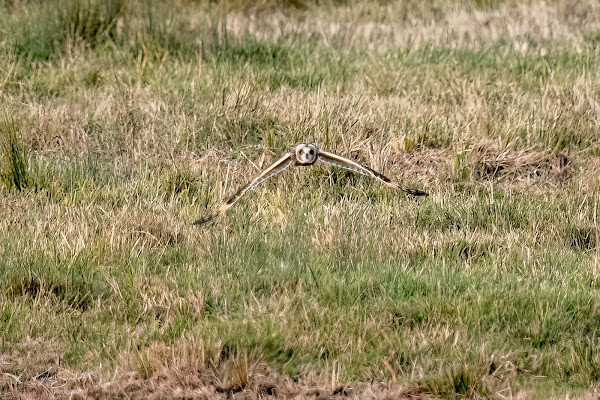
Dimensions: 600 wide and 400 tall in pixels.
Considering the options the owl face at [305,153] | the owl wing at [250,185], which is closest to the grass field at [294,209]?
the owl wing at [250,185]

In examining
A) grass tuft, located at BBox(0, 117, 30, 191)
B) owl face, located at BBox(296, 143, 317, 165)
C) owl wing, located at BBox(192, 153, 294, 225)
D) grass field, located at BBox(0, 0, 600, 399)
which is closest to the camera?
grass field, located at BBox(0, 0, 600, 399)

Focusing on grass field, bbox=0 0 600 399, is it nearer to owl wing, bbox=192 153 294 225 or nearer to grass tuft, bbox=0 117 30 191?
grass tuft, bbox=0 117 30 191

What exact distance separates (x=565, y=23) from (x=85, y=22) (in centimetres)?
487

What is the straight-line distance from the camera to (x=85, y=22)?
8.62 metres

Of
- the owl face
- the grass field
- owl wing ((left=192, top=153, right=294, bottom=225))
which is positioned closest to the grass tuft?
the grass field

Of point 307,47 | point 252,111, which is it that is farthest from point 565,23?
point 252,111

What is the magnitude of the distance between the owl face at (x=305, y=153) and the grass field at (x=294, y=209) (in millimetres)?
392

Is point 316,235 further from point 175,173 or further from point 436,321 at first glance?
point 175,173

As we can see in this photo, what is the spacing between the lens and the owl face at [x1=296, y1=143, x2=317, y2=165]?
4.98 metres

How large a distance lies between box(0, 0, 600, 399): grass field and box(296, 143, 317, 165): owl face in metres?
0.39

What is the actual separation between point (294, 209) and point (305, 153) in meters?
0.60

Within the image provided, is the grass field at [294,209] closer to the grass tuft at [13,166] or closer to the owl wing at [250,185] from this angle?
the grass tuft at [13,166]

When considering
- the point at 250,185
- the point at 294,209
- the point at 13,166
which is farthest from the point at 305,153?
the point at 13,166

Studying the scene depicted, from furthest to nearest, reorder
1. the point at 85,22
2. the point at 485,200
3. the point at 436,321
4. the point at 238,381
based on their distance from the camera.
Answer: the point at 85,22, the point at 485,200, the point at 436,321, the point at 238,381
